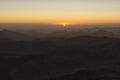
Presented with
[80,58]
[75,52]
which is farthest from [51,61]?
[75,52]

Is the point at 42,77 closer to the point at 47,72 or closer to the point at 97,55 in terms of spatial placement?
the point at 47,72

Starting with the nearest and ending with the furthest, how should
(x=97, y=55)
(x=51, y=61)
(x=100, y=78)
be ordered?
(x=100, y=78)
(x=51, y=61)
(x=97, y=55)

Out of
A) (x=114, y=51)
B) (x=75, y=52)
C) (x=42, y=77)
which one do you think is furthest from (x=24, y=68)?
(x=114, y=51)

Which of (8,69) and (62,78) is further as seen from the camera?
(8,69)

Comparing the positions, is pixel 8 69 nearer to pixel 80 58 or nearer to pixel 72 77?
pixel 72 77

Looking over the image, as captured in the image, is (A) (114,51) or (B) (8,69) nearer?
(B) (8,69)

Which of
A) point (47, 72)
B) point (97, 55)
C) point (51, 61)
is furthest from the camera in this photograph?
point (97, 55)

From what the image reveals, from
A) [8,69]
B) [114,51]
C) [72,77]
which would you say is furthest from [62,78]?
[114,51]

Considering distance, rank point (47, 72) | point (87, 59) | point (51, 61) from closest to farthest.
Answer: point (47, 72) → point (51, 61) → point (87, 59)

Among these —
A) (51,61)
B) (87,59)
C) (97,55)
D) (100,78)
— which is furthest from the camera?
(97,55)
